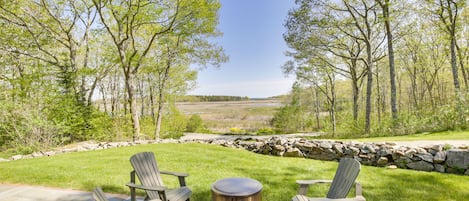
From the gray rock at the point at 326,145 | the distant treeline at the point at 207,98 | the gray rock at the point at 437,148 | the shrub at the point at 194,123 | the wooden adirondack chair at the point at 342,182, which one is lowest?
the shrub at the point at 194,123

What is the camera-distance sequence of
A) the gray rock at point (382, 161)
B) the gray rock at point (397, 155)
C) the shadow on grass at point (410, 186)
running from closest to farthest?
1. the shadow on grass at point (410, 186)
2. the gray rock at point (397, 155)
3. the gray rock at point (382, 161)

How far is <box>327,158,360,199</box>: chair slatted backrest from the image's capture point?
2475 mm

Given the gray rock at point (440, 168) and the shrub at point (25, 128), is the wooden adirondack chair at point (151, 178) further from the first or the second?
the shrub at point (25, 128)

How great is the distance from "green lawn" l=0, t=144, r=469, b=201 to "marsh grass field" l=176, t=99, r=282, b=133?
16.6 metres

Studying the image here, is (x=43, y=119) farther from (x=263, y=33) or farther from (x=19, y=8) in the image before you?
(x=263, y=33)

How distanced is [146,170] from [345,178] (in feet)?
7.90

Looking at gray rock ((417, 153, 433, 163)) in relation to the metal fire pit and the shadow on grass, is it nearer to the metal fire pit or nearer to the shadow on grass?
the shadow on grass

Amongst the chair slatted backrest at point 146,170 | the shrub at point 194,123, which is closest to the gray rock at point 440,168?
the chair slatted backrest at point 146,170

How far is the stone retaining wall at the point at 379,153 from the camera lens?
4742 millimetres

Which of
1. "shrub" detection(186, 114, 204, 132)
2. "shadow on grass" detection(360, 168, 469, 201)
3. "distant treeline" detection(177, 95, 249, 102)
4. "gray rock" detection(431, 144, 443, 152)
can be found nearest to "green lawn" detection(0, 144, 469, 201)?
"shadow on grass" detection(360, 168, 469, 201)

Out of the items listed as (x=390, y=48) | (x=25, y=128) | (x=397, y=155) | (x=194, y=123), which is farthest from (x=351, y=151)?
(x=194, y=123)

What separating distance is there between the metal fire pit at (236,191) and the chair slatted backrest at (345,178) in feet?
3.12

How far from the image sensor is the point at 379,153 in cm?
580

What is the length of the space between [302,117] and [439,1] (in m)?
13.3
